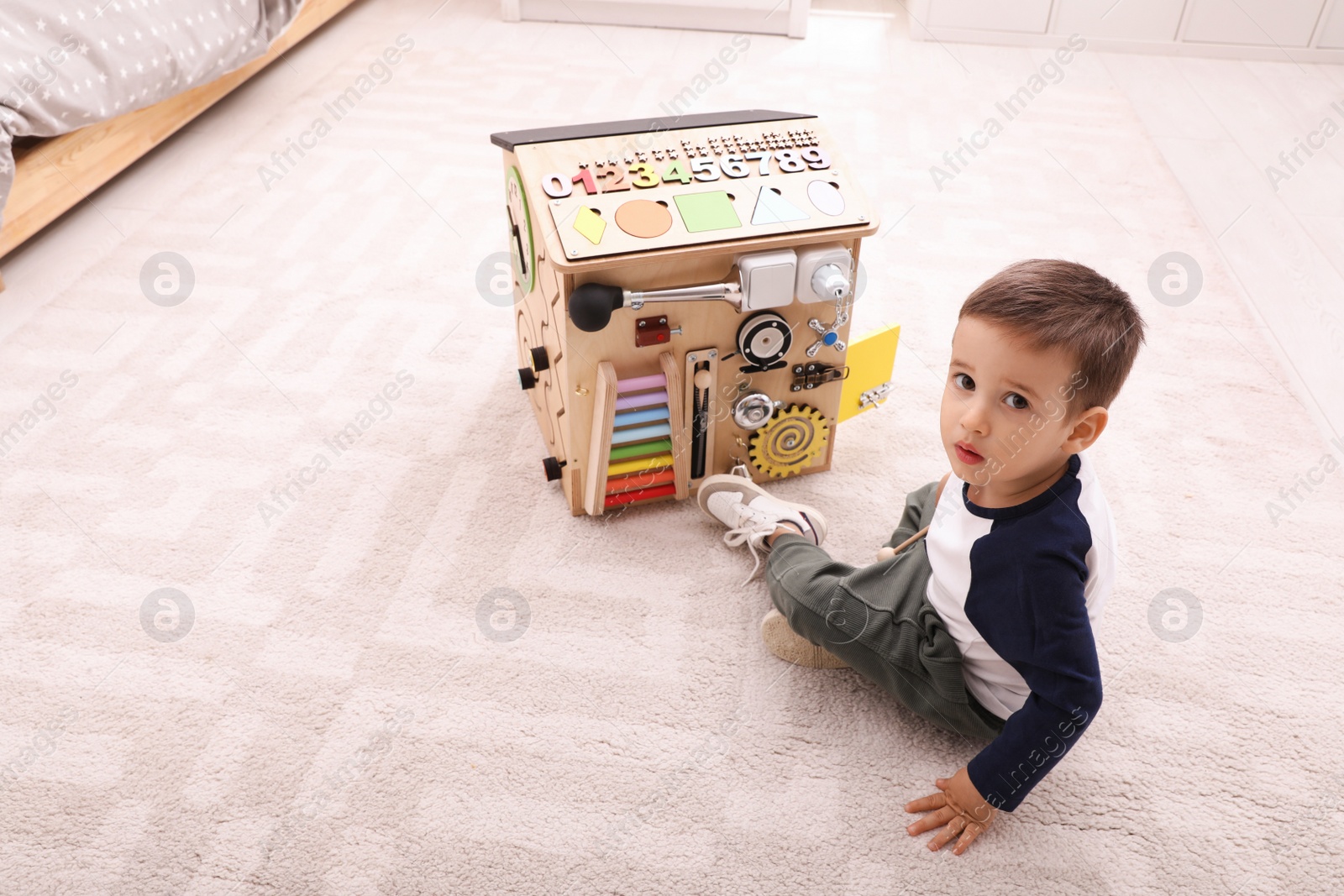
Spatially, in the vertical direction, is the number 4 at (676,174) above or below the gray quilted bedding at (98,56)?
above

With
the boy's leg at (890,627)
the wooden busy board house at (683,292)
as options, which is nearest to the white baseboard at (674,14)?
the wooden busy board house at (683,292)

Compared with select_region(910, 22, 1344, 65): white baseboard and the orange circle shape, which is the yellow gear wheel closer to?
the orange circle shape

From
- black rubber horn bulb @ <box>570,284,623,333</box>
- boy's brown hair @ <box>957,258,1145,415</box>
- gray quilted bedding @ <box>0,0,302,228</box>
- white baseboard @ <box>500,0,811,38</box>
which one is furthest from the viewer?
white baseboard @ <box>500,0,811,38</box>

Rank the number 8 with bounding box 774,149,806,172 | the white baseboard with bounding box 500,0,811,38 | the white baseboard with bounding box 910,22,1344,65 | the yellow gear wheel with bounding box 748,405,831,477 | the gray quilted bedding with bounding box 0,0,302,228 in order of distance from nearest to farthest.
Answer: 1. the number 8 with bounding box 774,149,806,172
2. the yellow gear wheel with bounding box 748,405,831,477
3. the gray quilted bedding with bounding box 0,0,302,228
4. the white baseboard with bounding box 910,22,1344,65
5. the white baseboard with bounding box 500,0,811,38

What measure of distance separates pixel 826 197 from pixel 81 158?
1691 mm

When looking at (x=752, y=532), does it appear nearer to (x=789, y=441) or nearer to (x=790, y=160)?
(x=789, y=441)

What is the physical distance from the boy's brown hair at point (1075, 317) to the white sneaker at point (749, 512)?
481 mm

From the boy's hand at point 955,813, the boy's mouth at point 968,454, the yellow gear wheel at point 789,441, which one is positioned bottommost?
the boy's hand at point 955,813

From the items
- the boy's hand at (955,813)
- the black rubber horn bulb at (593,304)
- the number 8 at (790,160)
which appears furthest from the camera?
the number 8 at (790,160)

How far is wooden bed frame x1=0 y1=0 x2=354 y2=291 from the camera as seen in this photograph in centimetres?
183

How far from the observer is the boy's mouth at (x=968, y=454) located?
0.86 metres

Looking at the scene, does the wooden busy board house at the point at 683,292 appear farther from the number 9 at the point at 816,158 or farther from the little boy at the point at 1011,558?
the little boy at the point at 1011,558

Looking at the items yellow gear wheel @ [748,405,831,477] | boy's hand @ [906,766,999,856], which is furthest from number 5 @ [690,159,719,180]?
boy's hand @ [906,766,999,856]

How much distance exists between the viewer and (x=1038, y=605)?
Answer: 2.76ft
